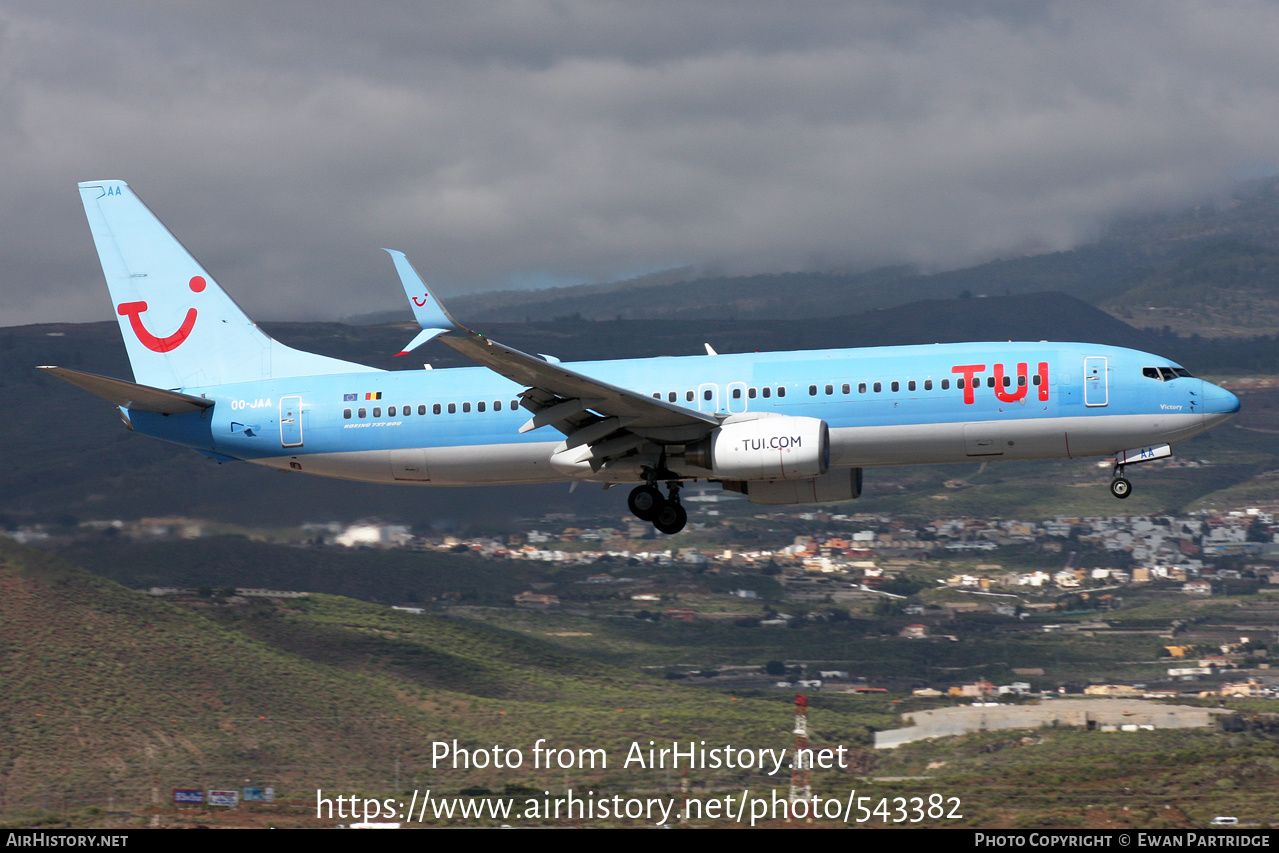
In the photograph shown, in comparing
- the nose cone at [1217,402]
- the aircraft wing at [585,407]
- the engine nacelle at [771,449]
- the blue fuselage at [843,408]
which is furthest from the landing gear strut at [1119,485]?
the aircraft wing at [585,407]

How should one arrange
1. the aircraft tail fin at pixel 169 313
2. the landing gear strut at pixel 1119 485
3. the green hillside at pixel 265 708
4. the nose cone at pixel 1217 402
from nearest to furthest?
the nose cone at pixel 1217 402, the landing gear strut at pixel 1119 485, the aircraft tail fin at pixel 169 313, the green hillside at pixel 265 708

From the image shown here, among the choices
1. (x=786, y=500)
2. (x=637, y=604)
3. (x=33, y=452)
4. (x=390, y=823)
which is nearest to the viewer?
(x=786, y=500)

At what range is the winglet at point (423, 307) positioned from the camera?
112 feet

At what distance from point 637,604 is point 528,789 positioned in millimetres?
88427

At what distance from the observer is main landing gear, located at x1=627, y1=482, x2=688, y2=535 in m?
42.8

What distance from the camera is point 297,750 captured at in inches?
3408

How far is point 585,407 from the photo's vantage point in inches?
1576

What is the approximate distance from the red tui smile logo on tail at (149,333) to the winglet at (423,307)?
15070 mm

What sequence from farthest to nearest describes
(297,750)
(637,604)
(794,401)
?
(637,604)
(297,750)
(794,401)

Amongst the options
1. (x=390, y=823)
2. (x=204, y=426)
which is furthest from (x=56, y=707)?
(x=204, y=426)

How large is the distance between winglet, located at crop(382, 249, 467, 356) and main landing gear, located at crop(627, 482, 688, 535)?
10550 millimetres

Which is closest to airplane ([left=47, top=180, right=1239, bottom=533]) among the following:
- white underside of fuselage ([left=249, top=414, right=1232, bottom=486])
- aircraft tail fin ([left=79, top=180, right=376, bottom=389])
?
white underside of fuselage ([left=249, top=414, right=1232, bottom=486])

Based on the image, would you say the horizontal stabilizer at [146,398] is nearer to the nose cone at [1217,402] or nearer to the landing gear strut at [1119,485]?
the landing gear strut at [1119,485]

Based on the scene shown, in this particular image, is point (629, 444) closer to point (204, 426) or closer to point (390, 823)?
point (204, 426)
